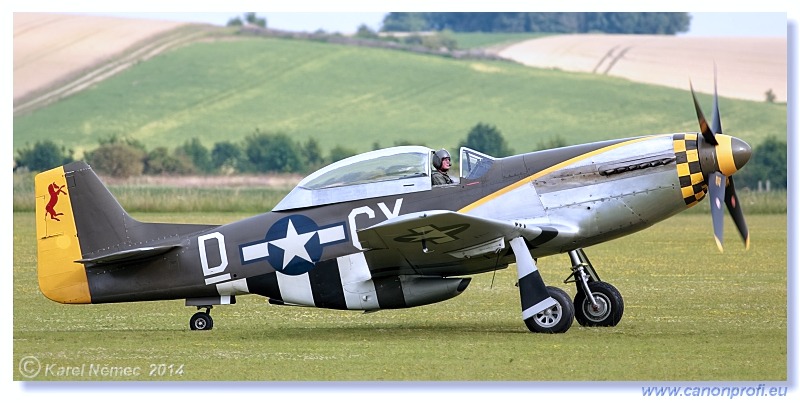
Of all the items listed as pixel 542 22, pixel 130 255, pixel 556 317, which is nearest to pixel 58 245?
pixel 130 255

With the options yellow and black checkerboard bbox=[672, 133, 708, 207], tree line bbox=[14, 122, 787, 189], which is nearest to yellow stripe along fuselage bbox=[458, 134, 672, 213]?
yellow and black checkerboard bbox=[672, 133, 708, 207]

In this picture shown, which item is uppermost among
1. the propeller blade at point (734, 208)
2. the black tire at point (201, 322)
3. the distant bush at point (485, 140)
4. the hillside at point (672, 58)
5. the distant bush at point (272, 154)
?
the propeller blade at point (734, 208)

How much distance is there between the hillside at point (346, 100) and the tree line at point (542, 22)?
2.00 m

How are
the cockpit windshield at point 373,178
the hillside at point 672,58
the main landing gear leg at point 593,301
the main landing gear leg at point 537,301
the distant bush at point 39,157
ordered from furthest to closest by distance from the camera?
the distant bush at point 39,157 → the hillside at point 672,58 → the main landing gear leg at point 593,301 → the cockpit windshield at point 373,178 → the main landing gear leg at point 537,301

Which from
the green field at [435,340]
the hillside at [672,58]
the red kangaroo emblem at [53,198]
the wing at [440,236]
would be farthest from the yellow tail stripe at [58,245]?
the hillside at [672,58]

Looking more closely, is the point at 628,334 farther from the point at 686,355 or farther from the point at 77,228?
the point at 77,228

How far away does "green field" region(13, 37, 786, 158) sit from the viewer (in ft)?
173

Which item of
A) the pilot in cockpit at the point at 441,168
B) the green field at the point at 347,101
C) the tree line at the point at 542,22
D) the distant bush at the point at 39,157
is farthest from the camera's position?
the green field at the point at 347,101

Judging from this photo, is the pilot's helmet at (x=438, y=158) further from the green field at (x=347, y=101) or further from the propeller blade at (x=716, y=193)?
the green field at (x=347, y=101)

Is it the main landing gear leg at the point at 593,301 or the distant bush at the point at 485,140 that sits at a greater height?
the main landing gear leg at the point at 593,301
